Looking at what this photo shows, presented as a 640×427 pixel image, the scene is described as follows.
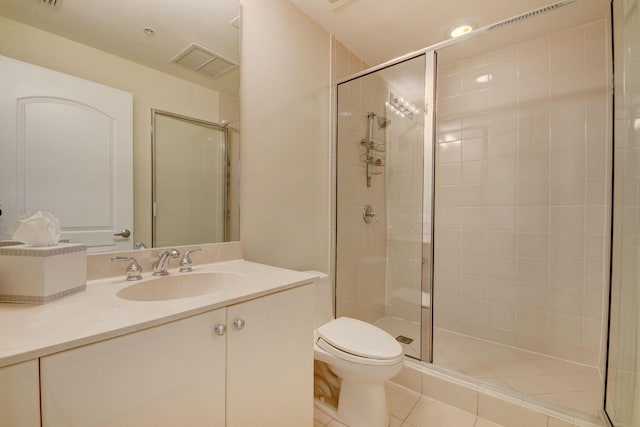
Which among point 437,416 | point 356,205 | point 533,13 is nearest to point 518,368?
point 437,416

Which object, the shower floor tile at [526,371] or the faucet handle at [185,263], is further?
the shower floor tile at [526,371]

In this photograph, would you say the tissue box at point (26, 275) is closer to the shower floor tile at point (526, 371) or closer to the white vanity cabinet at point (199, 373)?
the white vanity cabinet at point (199, 373)

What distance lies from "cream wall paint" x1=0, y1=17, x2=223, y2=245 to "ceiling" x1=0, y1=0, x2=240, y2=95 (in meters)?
Result: 0.03

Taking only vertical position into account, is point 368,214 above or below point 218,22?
below

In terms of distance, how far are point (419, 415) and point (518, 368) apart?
822 mm

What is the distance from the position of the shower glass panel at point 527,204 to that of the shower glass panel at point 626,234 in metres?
0.46

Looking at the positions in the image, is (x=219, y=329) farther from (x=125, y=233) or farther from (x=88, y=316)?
(x=125, y=233)

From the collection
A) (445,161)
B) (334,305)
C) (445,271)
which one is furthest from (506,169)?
(334,305)

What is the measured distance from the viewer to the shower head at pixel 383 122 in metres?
2.10

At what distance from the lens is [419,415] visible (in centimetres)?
142

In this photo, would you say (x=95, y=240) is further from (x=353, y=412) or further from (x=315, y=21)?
(x=315, y=21)

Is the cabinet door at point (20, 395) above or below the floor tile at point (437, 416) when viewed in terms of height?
above

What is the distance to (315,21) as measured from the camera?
1.84 metres

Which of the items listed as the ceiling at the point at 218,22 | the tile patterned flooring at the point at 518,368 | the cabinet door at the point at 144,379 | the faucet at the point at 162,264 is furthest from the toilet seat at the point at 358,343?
the ceiling at the point at 218,22
